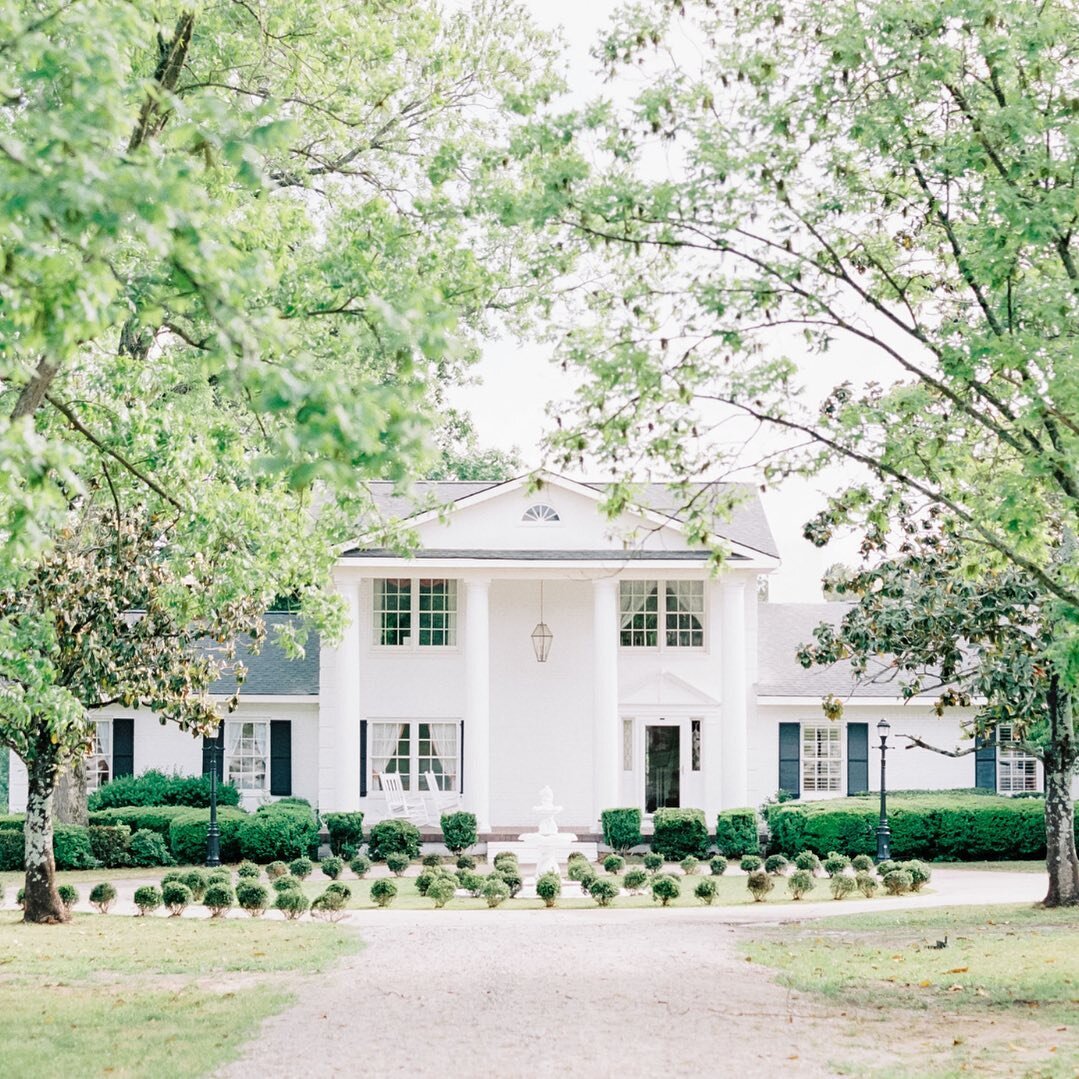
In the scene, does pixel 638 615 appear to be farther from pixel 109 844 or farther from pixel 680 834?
pixel 109 844

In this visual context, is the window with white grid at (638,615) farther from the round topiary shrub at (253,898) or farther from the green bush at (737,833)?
the round topiary shrub at (253,898)

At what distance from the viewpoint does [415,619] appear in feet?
96.6

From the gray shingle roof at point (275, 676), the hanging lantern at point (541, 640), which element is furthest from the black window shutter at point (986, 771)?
the gray shingle roof at point (275, 676)

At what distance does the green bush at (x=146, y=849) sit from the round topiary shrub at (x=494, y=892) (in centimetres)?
815

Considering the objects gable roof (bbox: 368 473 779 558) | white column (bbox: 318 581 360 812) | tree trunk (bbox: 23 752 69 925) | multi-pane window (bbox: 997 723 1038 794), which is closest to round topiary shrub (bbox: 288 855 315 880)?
tree trunk (bbox: 23 752 69 925)

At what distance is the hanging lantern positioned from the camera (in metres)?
29.2

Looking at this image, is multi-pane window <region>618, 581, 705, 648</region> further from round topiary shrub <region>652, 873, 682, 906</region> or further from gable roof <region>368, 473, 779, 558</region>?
round topiary shrub <region>652, 873, 682, 906</region>

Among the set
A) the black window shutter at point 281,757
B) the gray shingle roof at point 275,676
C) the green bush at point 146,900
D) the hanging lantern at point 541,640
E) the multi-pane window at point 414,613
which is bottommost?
the green bush at point 146,900

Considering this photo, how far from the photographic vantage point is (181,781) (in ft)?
93.8

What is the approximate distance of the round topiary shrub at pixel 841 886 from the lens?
19.3 metres

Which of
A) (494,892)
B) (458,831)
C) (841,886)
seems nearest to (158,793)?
(458,831)

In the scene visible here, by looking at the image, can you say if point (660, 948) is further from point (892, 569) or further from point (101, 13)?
point (101, 13)

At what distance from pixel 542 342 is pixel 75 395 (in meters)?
5.23

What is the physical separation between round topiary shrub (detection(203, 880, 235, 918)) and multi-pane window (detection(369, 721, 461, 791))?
464 inches
